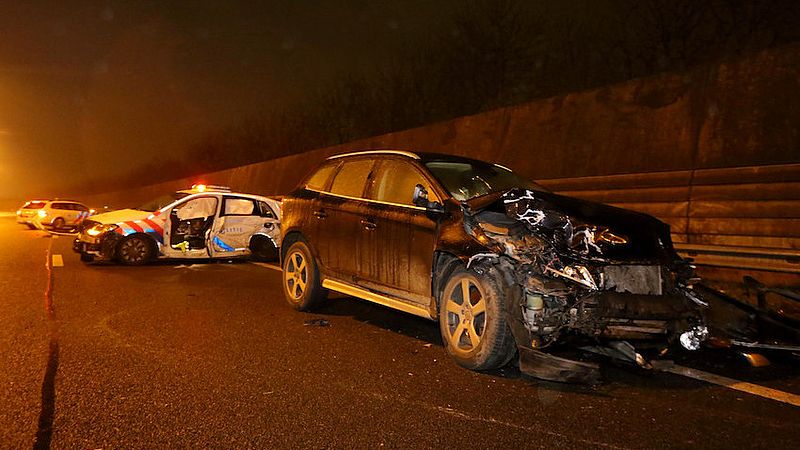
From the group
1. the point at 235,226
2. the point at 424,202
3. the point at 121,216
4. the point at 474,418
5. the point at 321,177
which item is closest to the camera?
the point at 474,418

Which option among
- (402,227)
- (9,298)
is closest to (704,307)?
(402,227)

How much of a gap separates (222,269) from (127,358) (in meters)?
6.24

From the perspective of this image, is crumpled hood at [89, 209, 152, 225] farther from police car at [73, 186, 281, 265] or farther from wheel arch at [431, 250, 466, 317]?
wheel arch at [431, 250, 466, 317]

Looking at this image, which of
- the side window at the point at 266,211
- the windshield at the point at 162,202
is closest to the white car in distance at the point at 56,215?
the windshield at the point at 162,202

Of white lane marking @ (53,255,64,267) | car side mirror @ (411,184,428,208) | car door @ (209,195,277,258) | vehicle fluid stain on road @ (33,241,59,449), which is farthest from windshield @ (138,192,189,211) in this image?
car side mirror @ (411,184,428,208)

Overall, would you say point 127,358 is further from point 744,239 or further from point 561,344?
point 744,239

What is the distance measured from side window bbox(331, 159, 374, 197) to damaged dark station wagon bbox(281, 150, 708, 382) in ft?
1.36

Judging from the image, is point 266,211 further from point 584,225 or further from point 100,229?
point 584,225

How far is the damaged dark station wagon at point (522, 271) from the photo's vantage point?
14.3ft

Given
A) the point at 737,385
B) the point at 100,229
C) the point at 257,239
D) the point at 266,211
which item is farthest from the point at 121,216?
the point at 737,385

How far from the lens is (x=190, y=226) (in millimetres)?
11500

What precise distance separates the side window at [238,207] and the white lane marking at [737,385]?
340 inches

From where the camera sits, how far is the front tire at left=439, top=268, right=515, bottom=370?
4.62 metres

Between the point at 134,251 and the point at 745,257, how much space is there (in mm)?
9453
